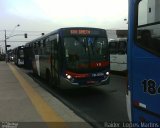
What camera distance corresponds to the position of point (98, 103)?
1390cm

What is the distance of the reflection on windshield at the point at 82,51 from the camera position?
16.0 m

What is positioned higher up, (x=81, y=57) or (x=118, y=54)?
(x=81, y=57)

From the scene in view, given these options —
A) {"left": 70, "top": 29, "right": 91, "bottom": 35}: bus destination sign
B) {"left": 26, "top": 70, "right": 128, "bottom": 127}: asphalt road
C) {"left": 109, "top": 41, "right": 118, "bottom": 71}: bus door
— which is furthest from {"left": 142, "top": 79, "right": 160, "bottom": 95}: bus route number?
{"left": 109, "top": 41, "right": 118, "bottom": 71}: bus door

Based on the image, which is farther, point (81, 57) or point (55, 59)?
point (55, 59)

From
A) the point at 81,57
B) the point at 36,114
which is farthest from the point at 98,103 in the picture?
the point at 36,114

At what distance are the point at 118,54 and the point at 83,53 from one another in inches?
421

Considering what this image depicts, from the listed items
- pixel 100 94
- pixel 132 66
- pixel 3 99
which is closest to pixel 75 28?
pixel 100 94

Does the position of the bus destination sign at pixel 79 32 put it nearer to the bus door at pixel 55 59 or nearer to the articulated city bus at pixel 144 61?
the bus door at pixel 55 59

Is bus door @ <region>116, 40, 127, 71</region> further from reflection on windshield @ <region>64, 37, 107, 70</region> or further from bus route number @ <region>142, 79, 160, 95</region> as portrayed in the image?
bus route number @ <region>142, 79, 160, 95</region>

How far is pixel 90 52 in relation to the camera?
53.2 ft

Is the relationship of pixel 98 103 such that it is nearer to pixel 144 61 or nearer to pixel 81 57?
pixel 81 57

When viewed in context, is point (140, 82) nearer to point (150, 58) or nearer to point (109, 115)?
point (150, 58)

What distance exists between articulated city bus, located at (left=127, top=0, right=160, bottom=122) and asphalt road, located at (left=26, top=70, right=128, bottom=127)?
11.4 feet

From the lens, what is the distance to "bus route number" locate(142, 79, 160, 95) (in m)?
5.83
